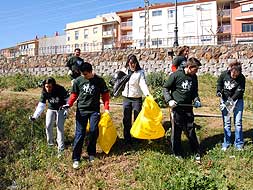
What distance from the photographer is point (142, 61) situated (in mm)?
20219

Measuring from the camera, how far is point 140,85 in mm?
6922

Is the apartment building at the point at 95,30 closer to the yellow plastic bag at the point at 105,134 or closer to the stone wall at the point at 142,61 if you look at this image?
the stone wall at the point at 142,61

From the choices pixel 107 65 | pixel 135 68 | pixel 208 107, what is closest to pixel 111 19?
pixel 107 65

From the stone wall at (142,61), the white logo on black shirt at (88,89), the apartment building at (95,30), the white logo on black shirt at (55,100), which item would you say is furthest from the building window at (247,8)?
the white logo on black shirt at (88,89)

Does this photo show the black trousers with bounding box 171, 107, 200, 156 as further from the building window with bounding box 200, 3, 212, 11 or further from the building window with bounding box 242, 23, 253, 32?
the building window with bounding box 200, 3, 212, 11

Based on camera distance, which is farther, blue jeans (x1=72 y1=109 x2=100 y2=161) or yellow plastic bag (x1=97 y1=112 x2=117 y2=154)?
yellow plastic bag (x1=97 y1=112 x2=117 y2=154)

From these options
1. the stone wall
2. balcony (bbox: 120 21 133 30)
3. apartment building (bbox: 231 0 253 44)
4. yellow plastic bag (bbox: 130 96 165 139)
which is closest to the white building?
balcony (bbox: 120 21 133 30)

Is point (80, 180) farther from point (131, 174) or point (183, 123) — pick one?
point (183, 123)

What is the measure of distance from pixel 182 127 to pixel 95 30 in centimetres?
5352

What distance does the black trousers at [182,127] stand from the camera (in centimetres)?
639

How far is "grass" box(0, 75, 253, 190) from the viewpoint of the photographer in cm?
550

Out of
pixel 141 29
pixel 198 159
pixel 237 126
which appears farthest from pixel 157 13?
pixel 198 159

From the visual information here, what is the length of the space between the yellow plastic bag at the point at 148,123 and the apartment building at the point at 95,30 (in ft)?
152

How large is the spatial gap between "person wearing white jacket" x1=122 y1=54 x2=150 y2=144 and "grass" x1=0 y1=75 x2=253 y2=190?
701 millimetres
